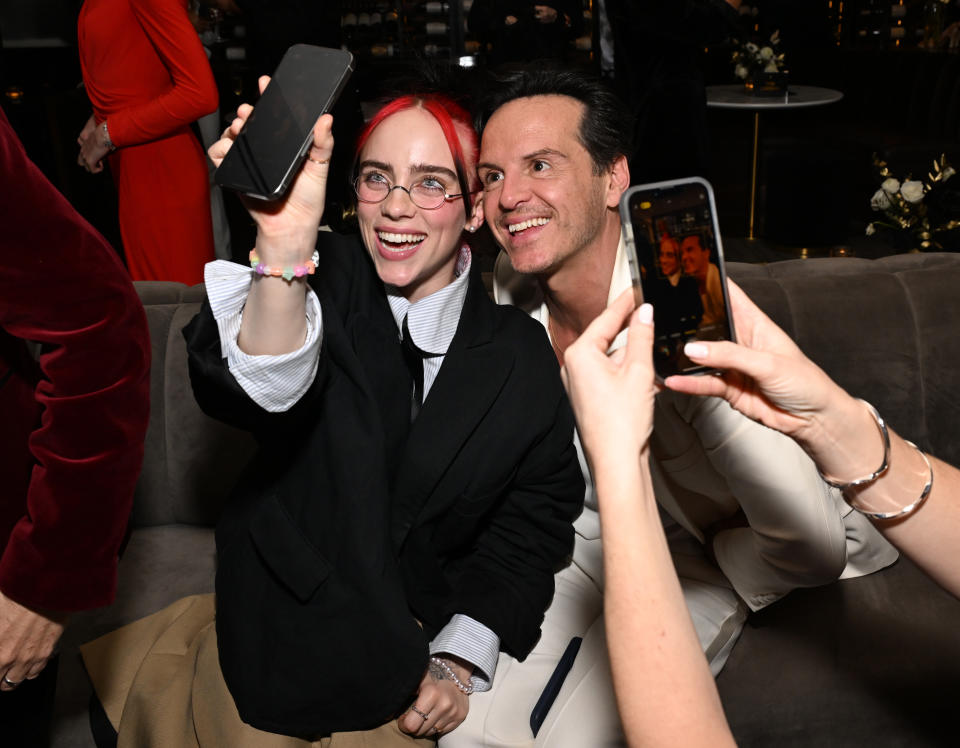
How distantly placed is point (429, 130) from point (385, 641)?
0.85 meters

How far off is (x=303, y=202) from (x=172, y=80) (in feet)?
6.04

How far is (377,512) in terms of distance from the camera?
1354 millimetres

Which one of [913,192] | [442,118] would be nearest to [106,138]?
[442,118]

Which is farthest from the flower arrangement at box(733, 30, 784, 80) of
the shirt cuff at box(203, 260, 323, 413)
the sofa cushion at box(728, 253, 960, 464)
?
the shirt cuff at box(203, 260, 323, 413)

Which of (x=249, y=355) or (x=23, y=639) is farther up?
(x=249, y=355)

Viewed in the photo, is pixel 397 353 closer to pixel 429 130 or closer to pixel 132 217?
pixel 429 130

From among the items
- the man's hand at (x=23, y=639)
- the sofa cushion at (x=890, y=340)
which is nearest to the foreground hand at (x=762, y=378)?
the man's hand at (x=23, y=639)

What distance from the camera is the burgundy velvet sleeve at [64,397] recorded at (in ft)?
2.88

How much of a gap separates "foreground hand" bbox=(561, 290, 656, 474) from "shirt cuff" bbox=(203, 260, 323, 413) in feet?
1.32

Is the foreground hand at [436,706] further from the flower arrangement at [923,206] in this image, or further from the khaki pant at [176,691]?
the flower arrangement at [923,206]

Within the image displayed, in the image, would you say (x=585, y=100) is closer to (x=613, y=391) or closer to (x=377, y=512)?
(x=377, y=512)

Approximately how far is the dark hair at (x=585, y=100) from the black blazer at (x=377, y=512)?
0.40 metres

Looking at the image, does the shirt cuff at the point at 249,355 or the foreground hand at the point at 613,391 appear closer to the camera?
the foreground hand at the point at 613,391

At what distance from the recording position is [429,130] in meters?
1.51
